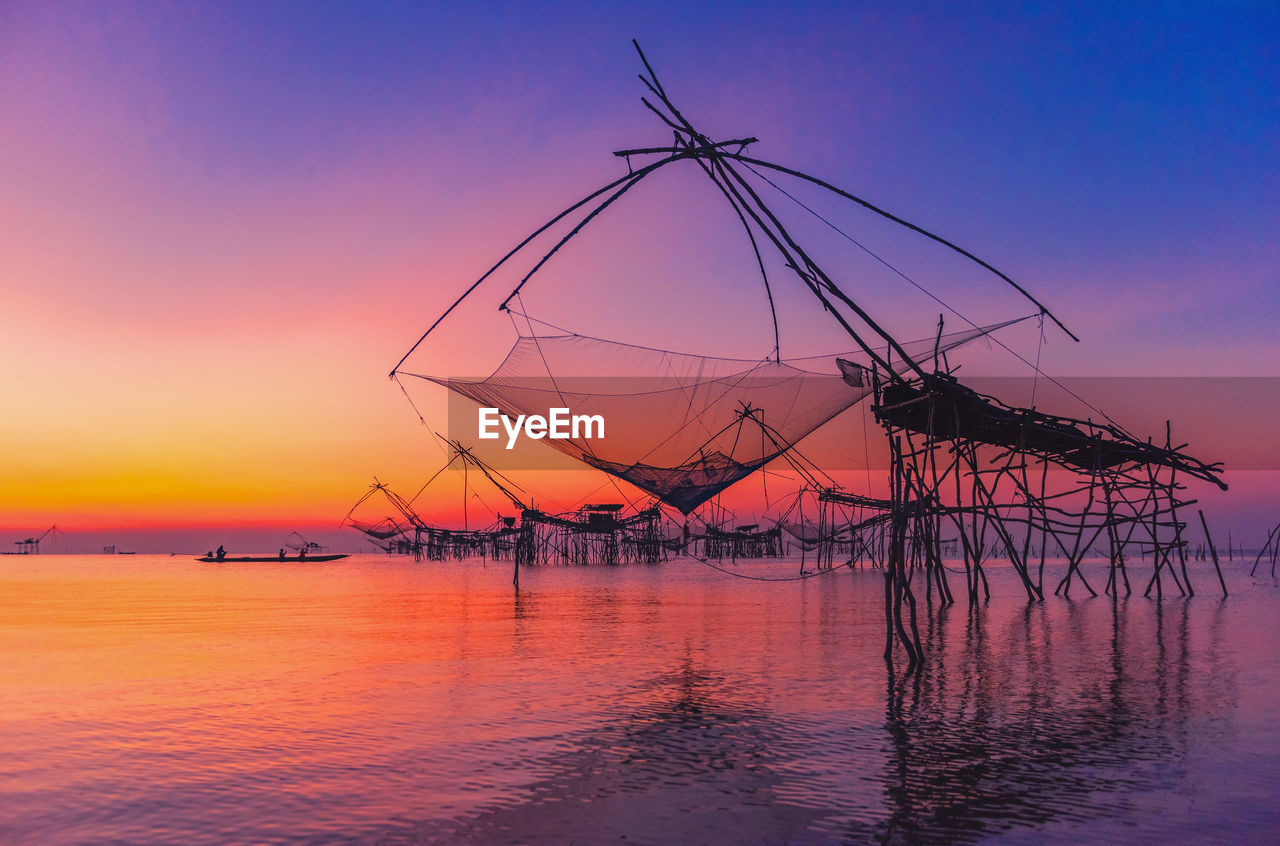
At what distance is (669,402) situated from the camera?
607 inches

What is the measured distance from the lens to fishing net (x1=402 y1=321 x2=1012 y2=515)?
1427 cm

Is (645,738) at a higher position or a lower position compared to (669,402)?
lower

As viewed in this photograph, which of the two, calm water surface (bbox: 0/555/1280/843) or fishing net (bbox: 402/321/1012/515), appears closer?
calm water surface (bbox: 0/555/1280/843)

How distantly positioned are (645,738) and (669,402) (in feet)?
30.1

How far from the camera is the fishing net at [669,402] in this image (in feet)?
46.8

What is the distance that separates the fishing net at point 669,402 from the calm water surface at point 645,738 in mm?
3096

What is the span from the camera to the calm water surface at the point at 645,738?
4719 millimetres

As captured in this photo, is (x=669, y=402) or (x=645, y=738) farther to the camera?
(x=669, y=402)

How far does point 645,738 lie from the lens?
21.9 ft

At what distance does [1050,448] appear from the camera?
59.5ft

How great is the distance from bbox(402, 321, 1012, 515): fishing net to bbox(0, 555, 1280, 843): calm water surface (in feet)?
10.2

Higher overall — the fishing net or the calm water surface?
the fishing net

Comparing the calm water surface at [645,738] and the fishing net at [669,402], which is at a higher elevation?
the fishing net at [669,402]

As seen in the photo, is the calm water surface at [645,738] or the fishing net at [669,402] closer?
the calm water surface at [645,738]
